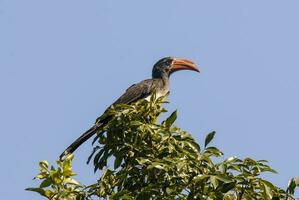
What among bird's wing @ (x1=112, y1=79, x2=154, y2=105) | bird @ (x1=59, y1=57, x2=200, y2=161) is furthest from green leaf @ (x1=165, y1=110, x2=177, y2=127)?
bird's wing @ (x1=112, y1=79, x2=154, y2=105)

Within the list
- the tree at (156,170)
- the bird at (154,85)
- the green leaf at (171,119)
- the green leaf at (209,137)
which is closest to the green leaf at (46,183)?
the tree at (156,170)

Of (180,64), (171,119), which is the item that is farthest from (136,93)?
(171,119)

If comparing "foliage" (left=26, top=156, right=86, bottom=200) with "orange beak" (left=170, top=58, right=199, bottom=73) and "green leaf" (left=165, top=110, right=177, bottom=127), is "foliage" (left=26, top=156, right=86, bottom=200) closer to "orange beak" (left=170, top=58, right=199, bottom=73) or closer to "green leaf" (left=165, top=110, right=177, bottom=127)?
"green leaf" (left=165, top=110, right=177, bottom=127)

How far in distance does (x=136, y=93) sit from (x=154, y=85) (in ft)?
1.94

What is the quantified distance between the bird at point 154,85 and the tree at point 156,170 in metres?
2.81

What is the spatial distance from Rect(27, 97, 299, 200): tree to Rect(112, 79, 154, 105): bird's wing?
434 centimetres

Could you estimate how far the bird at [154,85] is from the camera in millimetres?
10438

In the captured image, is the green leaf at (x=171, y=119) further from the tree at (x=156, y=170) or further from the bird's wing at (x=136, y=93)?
the bird's wing at (x=136, y=93)

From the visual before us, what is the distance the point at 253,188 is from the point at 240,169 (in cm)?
21

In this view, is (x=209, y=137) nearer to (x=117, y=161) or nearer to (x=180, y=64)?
(x=117, y=161)

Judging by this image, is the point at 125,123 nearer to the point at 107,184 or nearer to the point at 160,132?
the point at 160,132

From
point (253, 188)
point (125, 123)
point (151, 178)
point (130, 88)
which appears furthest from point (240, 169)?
point (130, 88)

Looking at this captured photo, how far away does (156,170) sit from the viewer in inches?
264

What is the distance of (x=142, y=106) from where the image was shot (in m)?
7.65
